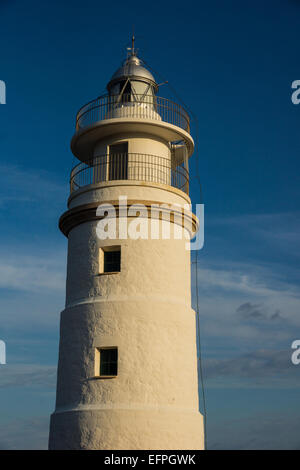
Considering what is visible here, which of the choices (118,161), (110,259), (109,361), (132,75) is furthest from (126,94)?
(109,361)

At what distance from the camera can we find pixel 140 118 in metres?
18.7

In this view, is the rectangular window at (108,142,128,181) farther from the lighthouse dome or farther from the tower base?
the tower base

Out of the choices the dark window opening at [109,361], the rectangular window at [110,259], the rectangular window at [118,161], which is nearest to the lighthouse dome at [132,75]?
the rectangular window at [118,161]

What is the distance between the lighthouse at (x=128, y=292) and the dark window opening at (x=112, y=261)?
1.4 inches

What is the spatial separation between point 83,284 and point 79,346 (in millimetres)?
2037

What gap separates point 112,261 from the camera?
18.1m

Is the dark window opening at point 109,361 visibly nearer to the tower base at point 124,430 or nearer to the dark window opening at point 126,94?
the tower base at point 124,430

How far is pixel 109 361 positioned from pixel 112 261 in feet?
10.7

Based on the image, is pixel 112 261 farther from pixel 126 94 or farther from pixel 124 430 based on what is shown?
pixel 126 94

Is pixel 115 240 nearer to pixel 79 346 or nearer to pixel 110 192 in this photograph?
pixel 110 192

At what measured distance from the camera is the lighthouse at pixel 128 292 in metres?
16.3

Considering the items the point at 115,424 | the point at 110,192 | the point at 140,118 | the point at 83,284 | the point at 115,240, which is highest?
the point at 140,118

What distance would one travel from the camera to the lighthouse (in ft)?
53.6
